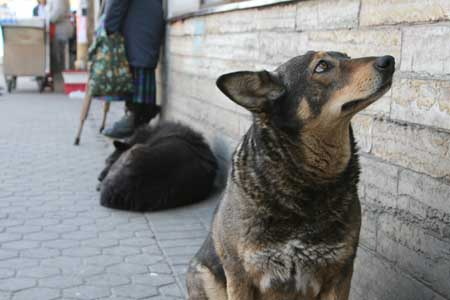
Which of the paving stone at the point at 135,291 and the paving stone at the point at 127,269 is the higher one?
the paving stone at the point at 127,269

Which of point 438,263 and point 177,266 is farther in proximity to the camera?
point 177,266

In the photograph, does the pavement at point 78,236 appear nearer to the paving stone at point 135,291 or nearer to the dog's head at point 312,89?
the paving stone at point 135,291

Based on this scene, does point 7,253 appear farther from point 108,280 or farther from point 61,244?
point 108,280

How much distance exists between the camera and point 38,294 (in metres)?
4.21

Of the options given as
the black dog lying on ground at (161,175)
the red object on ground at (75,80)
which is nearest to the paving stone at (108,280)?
the black dog lying on ground at (161,175)

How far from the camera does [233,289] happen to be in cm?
308

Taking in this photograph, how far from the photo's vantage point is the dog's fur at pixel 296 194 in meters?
3.01

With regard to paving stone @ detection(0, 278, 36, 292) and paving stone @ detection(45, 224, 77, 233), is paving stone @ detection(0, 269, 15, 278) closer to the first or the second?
paving stone @ detection(0, 278, 36, 292)

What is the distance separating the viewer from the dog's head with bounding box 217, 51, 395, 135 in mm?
2822

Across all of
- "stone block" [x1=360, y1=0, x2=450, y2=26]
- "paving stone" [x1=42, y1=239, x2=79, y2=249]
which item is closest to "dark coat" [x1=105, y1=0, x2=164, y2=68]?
"paving stone" [x1=42, y1=239, x2=79, y2=249]

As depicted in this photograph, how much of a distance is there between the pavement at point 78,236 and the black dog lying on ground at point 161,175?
0.41 ft

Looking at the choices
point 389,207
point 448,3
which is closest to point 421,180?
point 389,207

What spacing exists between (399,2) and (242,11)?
9.43ft

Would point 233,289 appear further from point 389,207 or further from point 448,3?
point 448,3
